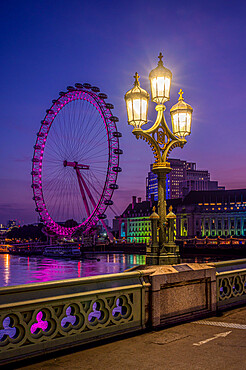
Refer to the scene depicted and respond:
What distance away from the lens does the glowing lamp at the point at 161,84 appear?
36.5 ft

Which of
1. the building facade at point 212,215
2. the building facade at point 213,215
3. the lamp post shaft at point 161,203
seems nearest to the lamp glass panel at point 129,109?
the lamp post shaft at point 161,203

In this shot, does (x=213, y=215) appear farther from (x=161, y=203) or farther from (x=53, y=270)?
(x=161, y=203)

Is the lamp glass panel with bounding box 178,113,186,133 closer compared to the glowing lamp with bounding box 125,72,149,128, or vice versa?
the glowing lamp with bounding box 125,72,149,128

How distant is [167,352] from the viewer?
22.4 feet

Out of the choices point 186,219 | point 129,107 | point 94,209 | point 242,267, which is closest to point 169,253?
point 242,267

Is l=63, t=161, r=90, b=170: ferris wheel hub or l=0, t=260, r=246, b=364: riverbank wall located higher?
Answer: l=63, t=161, r=90, b=170: ferris wheel hub

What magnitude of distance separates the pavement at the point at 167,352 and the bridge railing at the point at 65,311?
0.66ft

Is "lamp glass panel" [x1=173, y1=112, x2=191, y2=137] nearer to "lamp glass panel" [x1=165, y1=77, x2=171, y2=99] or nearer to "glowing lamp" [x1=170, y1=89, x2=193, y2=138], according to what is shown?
"glowing lamp" [x1=170, y1=89, x2=193, y2=138]

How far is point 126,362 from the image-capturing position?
6.37m

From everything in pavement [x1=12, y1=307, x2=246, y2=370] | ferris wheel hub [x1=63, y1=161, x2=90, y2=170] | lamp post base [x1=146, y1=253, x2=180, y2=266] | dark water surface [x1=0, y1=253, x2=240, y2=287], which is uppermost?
ferris wheel hub [x1=63, y1=161, x2=90, y2=170]

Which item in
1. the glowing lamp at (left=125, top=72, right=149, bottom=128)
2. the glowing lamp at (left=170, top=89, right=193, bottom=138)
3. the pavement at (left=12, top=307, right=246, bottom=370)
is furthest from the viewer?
the glowing lamp at (left=170, top=89, right=193, bottom=138)

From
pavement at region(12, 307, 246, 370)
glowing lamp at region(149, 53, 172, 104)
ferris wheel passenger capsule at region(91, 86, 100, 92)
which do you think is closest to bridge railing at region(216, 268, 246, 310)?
pavement at region(12, 307, 246, 370)

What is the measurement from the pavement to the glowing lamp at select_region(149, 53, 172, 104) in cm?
589

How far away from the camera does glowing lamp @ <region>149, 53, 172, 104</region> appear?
11.1m
